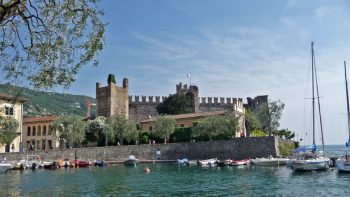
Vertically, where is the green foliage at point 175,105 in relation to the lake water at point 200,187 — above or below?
above

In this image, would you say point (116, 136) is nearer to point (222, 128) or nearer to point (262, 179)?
point (222, 128)

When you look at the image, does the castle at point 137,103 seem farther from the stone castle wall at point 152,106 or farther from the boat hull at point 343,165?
the boat hull at point 343,165

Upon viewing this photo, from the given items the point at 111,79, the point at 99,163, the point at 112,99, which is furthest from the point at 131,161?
the point at 111,79

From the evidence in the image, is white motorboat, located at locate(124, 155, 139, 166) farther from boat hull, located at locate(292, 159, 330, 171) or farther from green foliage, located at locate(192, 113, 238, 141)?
boat hull, located at locate(292, 159, 330, 171)

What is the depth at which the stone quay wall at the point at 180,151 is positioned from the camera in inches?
2311

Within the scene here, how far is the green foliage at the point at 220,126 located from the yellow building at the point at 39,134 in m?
32.0

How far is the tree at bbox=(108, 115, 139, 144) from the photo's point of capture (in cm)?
7019

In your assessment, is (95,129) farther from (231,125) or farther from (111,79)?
(231,125)

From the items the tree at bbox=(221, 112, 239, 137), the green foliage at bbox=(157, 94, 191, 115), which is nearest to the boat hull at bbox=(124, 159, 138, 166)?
the tree at bbox=(221, 112, 239, 137)

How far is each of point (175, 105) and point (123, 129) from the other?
1880cm

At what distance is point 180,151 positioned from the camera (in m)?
64.6

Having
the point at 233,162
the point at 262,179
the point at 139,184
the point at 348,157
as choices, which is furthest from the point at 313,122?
the point at 139,184

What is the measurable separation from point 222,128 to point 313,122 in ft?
54.7

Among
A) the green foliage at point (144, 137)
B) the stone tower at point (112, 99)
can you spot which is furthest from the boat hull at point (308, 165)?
the stone tower at point (112, 99)
